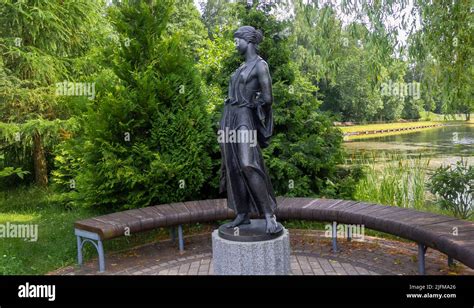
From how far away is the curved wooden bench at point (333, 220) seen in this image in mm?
4084

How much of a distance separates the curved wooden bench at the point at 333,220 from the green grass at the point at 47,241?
55 cm

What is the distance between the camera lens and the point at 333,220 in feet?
17.6

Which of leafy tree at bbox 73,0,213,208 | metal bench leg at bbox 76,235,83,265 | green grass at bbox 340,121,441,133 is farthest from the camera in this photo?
green grass at bbox 340,121,441,133

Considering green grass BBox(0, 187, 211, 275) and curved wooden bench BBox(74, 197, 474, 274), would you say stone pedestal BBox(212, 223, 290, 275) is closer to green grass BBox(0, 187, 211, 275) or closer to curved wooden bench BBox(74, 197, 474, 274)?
curved wooden bench BBox(74, 197, 474, 274)

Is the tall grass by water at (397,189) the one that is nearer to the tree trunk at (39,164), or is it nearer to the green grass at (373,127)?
the tree trunk at (39,164)

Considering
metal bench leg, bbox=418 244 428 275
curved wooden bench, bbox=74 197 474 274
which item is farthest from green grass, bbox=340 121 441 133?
metal bench leg, bbox=418 244 428 275

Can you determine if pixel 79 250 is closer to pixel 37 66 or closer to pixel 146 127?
pixel 146 127

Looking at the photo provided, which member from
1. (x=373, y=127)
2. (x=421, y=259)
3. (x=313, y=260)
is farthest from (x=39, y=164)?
(x=373, y=127)

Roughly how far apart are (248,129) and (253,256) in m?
1.29

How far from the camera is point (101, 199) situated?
664 cm

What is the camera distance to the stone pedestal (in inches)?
163

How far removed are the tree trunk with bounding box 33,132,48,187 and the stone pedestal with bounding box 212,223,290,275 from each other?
8.15 metres

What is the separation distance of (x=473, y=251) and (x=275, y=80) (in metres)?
4.74

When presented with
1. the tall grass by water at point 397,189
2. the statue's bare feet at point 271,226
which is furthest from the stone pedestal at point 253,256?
the tall grass by water at point 397,189
